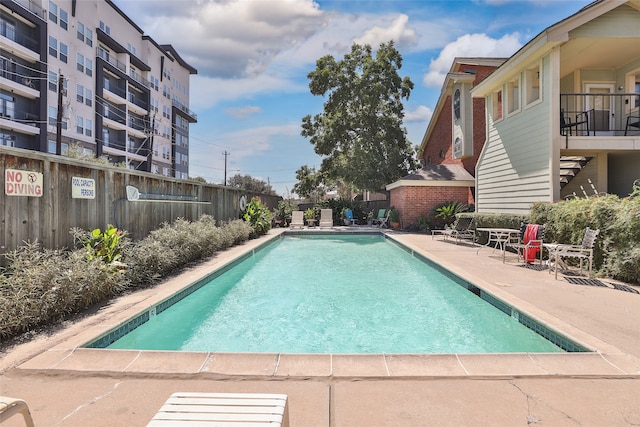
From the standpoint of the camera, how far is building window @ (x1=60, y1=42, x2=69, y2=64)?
29.4 meters

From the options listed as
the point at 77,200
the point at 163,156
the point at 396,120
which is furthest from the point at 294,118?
the point at 163,156

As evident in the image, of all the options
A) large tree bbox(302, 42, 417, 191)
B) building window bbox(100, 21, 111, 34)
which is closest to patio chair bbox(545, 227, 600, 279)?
large tree bbox(302, 42, 417, 191)

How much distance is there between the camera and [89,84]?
108 ft

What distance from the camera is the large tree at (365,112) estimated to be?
64.6ft

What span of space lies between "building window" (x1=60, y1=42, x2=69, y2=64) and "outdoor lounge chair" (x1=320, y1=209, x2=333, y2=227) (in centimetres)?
2645

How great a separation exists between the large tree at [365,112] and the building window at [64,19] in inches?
933

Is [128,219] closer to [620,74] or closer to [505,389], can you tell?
[505,389]

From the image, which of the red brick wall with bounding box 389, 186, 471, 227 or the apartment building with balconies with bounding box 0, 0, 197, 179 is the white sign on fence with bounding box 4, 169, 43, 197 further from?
the apartment building with balconies with bounding box 0, 0, 197, 179

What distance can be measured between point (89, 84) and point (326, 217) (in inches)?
1096

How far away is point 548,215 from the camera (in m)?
7.80

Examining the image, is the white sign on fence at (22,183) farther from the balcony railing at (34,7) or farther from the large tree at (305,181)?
the balcony railing at (34,7)

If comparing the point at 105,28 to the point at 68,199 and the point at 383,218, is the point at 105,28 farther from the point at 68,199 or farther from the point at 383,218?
the point at 68,199

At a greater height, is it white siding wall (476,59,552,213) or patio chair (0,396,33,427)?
white siding wall (476,59,552,213)

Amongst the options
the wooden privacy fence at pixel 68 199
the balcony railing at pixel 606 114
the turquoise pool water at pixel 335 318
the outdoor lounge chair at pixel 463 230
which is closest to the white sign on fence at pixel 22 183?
the wooden privacy fence at pixel 68 199
